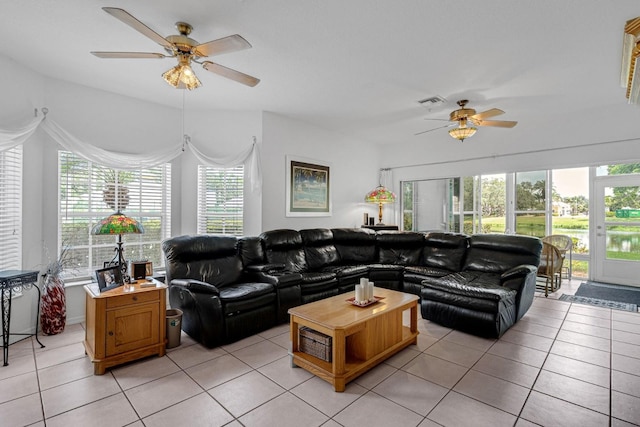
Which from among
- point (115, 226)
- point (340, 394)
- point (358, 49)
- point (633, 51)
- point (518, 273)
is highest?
point (358, 49)

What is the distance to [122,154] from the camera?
3793 millimetres

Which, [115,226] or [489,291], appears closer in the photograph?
[115,226]

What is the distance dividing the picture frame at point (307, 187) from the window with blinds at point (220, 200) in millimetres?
784

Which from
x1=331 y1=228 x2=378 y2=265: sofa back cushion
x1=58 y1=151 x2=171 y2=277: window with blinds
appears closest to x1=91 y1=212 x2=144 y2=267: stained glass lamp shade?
x1=58 y1=151 x2=171 y2=277: window with blinds

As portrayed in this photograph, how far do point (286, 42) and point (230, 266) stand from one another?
2569mm

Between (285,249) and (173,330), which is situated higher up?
(285,249)

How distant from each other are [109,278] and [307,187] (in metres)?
3.24

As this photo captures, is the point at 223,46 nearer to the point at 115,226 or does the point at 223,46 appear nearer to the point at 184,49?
the point at 184,49

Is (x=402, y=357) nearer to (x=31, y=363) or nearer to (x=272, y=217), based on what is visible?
(x=272, y=217)

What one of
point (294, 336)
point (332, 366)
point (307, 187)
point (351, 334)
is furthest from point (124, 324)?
point (307, 187)

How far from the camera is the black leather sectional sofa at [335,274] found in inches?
118

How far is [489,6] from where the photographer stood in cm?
225

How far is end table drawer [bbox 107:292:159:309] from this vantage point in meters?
2.47

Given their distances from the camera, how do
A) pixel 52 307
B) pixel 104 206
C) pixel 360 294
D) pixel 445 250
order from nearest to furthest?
pixel 360 294 → pixel 52 307 → pixel 104 206 → pixel 445 250
